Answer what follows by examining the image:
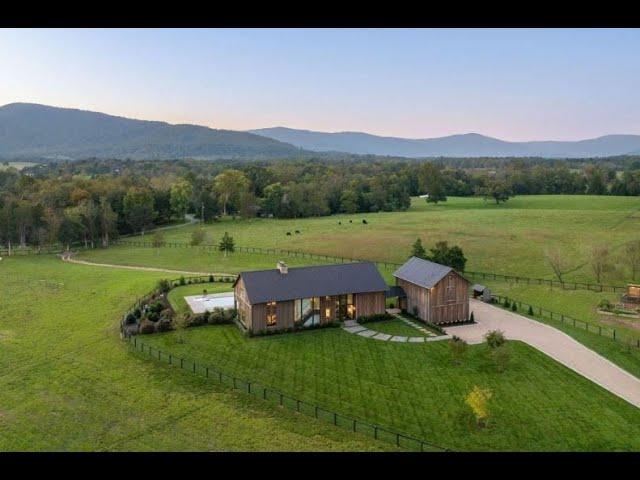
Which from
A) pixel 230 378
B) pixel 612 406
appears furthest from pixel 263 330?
pixel 612 406

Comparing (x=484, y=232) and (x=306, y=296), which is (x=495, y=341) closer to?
(x=306, y=296)

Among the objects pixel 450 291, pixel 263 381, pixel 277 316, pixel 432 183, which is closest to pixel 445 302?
pixel 450 291

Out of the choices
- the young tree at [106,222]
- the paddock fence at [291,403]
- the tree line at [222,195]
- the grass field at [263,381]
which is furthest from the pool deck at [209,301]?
the young tree at [106,222]

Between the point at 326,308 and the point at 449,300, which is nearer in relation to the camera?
the point at 326,308

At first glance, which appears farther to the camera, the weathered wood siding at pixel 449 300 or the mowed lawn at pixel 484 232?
the mowed lawn at pixel 484 232

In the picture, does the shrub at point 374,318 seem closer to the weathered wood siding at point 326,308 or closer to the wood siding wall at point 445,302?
the weathered wood siding at point 326,308

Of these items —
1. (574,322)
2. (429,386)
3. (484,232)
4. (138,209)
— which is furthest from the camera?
(138,209)

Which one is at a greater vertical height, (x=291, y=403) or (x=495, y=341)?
(x=495, y=341)

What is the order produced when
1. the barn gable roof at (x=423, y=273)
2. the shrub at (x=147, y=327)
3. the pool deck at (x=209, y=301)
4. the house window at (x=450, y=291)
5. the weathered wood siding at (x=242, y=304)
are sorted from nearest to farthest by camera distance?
the shrub at (x=147, y=327)
the weathered wood siding at (x=242, y=304)
the house window at (x=450, y=291)
the barn gable roof at (x=423, y=273)
the pool deck at (x=209, y=301)
